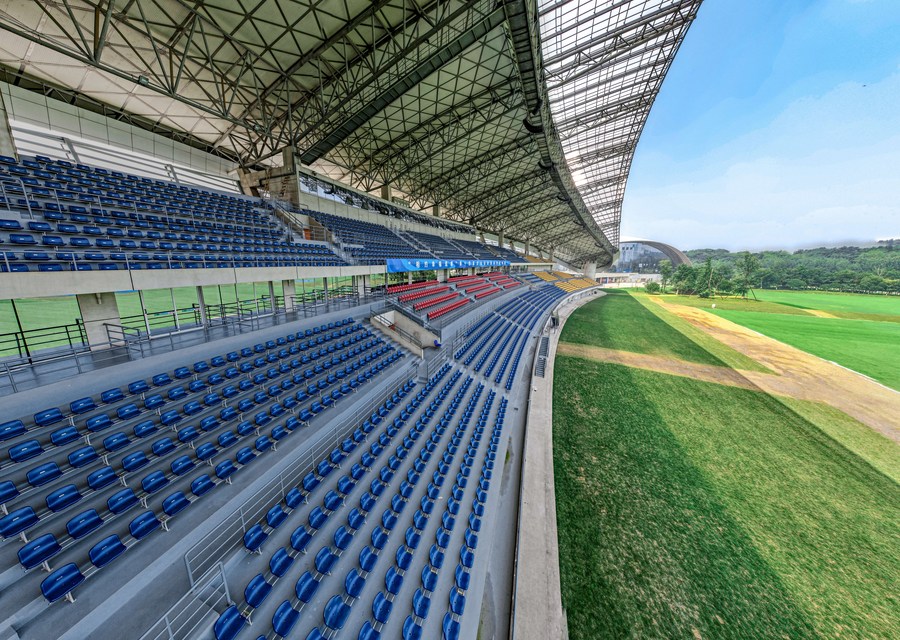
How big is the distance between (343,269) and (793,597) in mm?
16137

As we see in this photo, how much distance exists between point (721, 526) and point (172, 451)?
13.0 meters

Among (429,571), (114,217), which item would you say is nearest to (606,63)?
(114,217)

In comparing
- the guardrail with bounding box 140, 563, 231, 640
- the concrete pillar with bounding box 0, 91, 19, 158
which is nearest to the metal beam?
the concrete pillar with bounding box 0, 91, 19, 158

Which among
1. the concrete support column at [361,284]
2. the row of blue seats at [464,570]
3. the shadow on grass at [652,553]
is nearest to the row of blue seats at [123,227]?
the concrete support column at [361,284]

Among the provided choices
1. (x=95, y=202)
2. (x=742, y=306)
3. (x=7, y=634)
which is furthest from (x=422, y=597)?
(x=742, y=306)

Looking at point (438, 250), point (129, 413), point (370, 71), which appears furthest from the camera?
point (438, 250)

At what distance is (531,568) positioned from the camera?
6.20 meters

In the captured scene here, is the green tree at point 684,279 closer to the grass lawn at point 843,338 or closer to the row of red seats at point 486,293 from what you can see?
the grass lawn at point 843,338

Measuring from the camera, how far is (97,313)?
6.79 metres

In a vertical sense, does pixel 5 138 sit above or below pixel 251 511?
above

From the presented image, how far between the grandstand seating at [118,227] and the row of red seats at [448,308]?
562cm

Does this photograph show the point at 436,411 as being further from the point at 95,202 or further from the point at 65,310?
the point at 65,310

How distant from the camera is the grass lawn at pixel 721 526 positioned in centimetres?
579

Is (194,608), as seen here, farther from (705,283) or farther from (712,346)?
(705,283)
